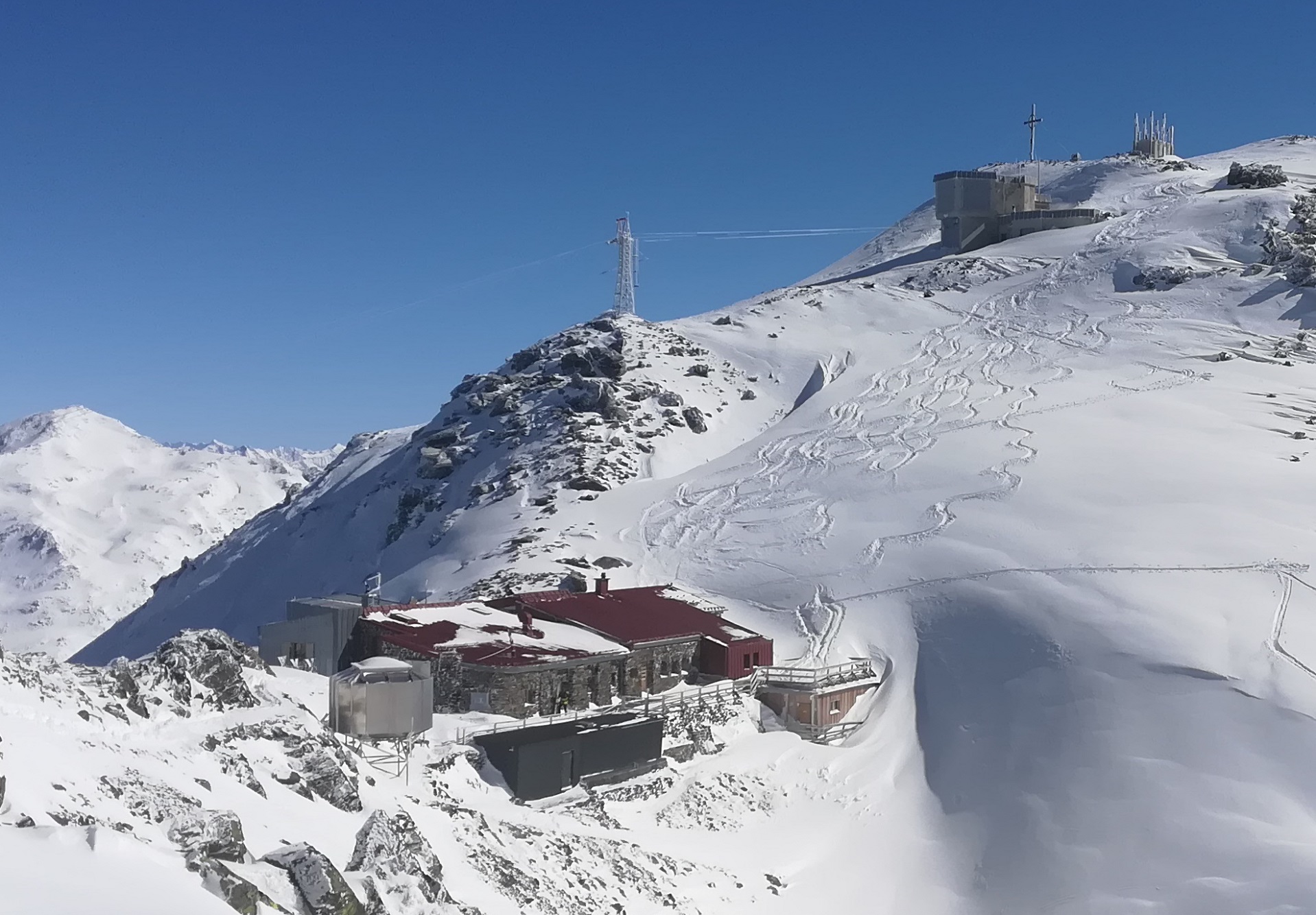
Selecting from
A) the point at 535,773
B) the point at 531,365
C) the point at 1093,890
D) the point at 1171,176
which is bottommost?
the point at 1093,890

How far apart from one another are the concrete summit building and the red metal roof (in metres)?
78.7

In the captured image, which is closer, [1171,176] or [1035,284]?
[1035,284]

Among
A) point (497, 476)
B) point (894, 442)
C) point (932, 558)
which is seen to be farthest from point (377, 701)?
point (497, 476)

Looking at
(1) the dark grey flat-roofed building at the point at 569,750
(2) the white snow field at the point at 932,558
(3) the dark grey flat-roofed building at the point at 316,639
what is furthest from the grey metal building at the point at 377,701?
(3) the dark grey flat-roofed building at the point at 316,639

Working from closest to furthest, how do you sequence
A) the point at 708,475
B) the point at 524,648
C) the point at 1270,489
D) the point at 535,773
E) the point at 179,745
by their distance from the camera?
1. the point at 179,745
2. the point at 535,773
3. the point at 524,648
4. the point at 1270,489
5. the point at 708,475

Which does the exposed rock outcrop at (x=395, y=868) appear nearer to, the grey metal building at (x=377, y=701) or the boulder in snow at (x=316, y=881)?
the boulder in snow at (x=316, y=881)

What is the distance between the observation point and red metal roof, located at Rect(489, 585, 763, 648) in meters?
40.2

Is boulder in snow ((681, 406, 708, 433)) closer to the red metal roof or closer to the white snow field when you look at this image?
the white snow field

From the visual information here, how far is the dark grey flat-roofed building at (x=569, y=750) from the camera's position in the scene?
28.6 metres

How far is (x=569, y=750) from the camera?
2995 centimetres

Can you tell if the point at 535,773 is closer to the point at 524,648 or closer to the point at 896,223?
the point at 524,648

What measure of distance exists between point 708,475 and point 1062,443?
62.4 ft

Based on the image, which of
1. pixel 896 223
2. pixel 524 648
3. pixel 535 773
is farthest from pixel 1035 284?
pixel 535 773

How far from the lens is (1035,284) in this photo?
95875 millimetres
